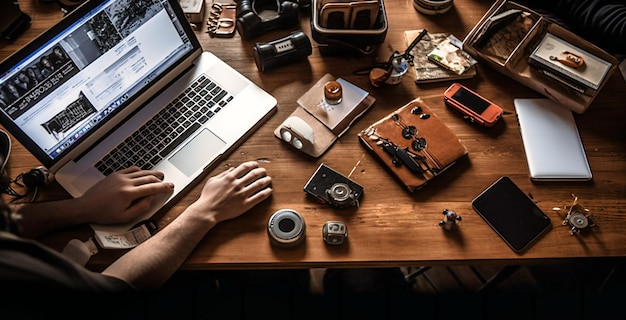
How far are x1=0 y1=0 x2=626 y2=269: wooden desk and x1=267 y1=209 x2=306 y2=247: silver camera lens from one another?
0.10 feet

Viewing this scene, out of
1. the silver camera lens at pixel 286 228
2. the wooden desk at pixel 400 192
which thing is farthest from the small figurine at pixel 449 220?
the silver camera lens at pixel 286 228

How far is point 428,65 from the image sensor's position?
151 cm

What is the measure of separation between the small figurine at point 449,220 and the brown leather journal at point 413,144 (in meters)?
0.09

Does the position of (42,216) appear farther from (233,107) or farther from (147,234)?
(233,107)

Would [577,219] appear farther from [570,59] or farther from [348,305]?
[348,305]

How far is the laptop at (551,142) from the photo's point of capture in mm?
1325

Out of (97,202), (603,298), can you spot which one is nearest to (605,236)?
(603,298)

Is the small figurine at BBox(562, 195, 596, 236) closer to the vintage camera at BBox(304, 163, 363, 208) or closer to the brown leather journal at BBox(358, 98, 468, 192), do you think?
the brown leather journal at BBox(358, 98, 468, 192)

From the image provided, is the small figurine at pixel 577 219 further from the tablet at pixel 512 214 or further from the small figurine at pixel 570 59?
the small figurine at pixel 570 59

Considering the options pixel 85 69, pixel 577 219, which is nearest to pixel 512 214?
pixel 577 219

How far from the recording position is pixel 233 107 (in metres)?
1.42

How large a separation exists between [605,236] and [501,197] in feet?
0.79

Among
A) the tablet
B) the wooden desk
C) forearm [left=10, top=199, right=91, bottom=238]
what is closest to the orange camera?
the wooden desk

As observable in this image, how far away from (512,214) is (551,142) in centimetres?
23
